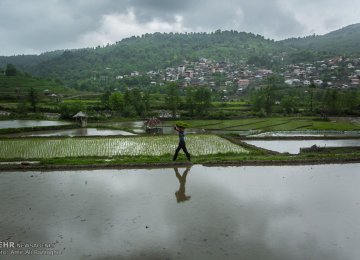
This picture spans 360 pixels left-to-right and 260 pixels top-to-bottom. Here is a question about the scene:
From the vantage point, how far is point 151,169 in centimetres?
1561

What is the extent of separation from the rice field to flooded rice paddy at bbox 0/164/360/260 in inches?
204

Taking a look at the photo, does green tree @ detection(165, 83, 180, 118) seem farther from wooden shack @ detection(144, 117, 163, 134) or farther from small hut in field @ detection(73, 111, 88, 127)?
wooden shack @ detection(144, 117, 163, 134)

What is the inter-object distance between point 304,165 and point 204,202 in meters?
7.77

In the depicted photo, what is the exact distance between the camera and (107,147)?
2189 centimetres

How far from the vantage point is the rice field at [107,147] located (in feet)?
65.4

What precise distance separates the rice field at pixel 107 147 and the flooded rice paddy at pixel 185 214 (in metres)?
5.18

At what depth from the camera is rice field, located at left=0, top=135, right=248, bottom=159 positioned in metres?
19.9

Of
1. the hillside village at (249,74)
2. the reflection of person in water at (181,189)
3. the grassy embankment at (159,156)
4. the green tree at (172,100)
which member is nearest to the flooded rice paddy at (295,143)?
the grassy embankment at (159,156)

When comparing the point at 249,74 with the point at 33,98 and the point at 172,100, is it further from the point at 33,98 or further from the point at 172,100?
the point at 33,98

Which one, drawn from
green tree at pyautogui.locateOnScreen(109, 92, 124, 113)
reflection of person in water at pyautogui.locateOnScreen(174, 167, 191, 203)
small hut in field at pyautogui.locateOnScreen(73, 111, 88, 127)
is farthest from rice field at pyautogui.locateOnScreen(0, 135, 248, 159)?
green tree at pyautogui.locateOnScreen(109, 92, 124, 113)

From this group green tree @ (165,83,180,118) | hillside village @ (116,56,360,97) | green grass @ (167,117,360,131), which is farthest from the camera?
hillside village @ (116,56,360,97)

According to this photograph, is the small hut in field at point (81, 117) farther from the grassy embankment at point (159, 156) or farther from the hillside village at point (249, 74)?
the hillside village at point (249, 74)

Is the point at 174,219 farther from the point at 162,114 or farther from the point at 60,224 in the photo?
the point at 162,114

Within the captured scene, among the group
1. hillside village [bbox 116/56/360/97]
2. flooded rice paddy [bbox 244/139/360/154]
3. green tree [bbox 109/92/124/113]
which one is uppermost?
hillside village [bbox 116/56/360/97]
